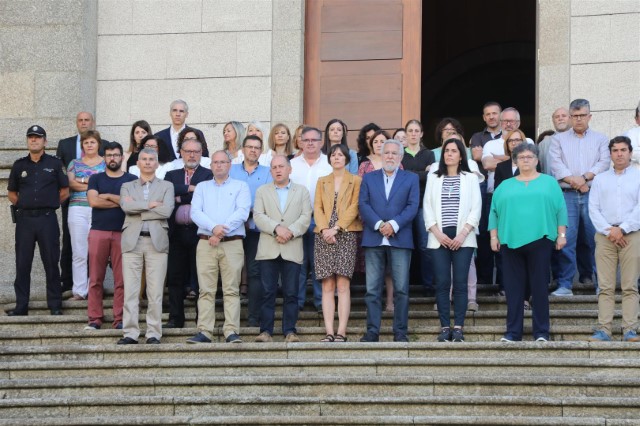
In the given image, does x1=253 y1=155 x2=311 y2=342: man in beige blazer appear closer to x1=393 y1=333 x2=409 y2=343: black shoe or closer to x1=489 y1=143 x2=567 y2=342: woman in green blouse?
x1=393 y1=333 x2=409 y2=343: black shoe

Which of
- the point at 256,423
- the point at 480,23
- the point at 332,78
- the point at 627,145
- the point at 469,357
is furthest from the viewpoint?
the point at 480,23

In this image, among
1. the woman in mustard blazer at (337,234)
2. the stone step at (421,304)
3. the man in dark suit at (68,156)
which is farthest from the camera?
the man in dark suit at (68,156)

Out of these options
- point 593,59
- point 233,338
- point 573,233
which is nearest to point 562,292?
point 573,233

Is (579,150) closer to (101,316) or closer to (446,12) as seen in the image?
(101,316)

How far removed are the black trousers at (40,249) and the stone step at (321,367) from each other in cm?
141

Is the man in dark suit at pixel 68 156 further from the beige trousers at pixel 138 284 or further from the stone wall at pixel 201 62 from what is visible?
the beige trousers at pixel 138 284

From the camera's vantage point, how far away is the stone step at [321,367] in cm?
1055

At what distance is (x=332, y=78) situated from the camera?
15.6 m

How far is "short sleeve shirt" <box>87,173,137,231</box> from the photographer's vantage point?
12508mm

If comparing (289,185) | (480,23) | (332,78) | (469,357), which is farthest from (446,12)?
(469,357)

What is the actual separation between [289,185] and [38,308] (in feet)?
9.65

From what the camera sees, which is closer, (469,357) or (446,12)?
(469,357)

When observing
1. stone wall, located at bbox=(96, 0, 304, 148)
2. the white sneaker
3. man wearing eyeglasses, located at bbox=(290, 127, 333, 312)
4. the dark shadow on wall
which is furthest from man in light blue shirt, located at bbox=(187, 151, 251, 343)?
the dark shadow on wall

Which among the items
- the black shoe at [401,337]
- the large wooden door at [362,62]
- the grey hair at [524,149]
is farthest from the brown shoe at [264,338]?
the large wooden door at [362,62]
